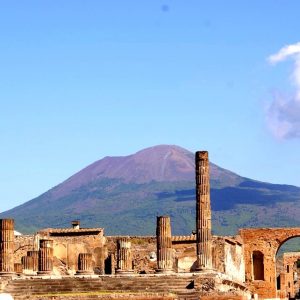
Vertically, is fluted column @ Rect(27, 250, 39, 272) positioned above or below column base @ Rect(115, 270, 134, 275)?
above

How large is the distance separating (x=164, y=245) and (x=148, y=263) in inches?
340

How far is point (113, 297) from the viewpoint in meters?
42.0

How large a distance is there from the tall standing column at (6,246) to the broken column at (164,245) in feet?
20.5

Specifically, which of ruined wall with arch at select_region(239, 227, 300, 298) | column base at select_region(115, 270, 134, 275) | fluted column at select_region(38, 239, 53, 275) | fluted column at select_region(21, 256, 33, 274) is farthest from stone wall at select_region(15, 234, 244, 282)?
column base at select_region(115, 270, 134, 275)

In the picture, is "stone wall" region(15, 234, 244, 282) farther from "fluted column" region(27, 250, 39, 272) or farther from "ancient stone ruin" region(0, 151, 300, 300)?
"fluted column" region(27, 250, 39, 272)

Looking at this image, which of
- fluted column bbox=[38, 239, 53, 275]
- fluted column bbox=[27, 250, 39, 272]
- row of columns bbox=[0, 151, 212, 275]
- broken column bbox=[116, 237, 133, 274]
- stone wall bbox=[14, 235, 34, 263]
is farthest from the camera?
stone wall bbox=[14, 235, 34, 263]

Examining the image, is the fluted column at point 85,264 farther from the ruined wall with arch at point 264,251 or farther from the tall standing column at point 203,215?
the ruined wall with arch at point 264,251

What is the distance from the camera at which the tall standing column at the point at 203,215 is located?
48312mm

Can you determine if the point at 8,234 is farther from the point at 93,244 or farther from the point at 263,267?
the point at 263,267

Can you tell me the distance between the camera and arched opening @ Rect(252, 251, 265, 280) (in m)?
68.6

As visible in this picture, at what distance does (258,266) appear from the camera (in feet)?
228

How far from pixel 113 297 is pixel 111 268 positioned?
16085 mm

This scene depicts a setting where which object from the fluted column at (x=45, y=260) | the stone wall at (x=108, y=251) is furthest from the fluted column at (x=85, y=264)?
the stone wall at (x=108, y=251)

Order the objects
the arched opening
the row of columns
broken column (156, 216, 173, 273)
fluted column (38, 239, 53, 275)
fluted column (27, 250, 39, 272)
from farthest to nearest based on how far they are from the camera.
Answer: the arched opening < fluted column (27, 250, 39, 272) < fluted column (38, 239, 53, 275) < broken column (156, 216, 173, 273) < the row of columns
